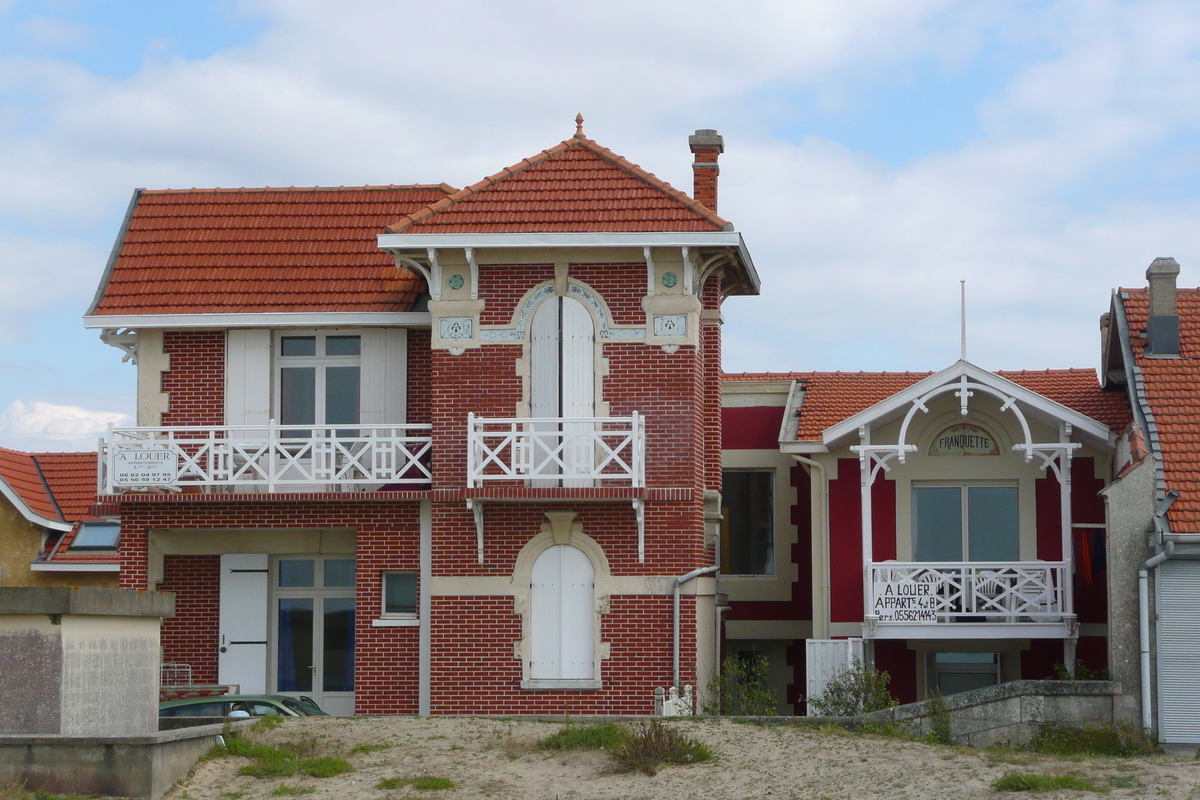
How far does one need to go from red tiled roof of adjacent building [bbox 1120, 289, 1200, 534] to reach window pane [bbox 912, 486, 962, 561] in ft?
10.6

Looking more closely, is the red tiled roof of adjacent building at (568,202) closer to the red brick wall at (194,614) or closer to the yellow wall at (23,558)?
the red brick wall at (194,614)

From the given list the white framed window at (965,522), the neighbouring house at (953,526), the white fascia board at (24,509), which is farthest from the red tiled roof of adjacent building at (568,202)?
the white fascia board at (24,509)

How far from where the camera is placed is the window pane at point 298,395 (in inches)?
854

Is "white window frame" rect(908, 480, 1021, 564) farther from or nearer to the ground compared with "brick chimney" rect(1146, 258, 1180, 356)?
nearer to the ground

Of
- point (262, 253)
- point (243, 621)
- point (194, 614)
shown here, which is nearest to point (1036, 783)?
point (243, 621)

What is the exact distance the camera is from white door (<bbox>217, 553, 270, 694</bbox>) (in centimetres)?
2192

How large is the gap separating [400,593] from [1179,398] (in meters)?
10.7

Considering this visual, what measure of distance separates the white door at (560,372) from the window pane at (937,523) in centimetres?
521

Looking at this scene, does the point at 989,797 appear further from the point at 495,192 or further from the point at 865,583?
the point at 495,192

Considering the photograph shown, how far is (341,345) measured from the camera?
2177 centimetres

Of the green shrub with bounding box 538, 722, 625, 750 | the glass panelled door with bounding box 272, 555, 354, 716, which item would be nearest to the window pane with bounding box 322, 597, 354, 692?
the glass panelled door with bounding box 272, 555, 354, 716

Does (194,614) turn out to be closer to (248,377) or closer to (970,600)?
(248,377)

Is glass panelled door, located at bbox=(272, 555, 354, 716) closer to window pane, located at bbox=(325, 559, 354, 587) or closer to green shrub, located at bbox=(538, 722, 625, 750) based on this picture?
window pane, located at bbox=(325, 559, 354, 587)

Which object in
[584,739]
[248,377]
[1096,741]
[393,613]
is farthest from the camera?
[248,377]
